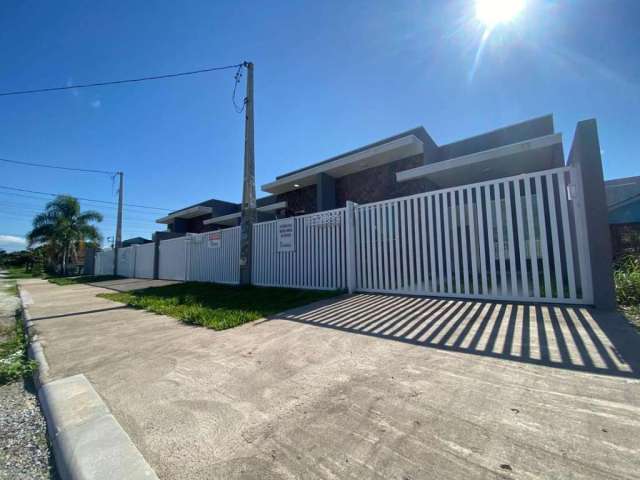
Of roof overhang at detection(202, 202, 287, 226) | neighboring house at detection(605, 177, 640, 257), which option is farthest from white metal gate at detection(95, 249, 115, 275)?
neighboring house at detection(605, 177, 640, 257)

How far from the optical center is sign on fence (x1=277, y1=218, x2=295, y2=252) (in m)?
7.65

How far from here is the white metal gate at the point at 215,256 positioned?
31.6 ft

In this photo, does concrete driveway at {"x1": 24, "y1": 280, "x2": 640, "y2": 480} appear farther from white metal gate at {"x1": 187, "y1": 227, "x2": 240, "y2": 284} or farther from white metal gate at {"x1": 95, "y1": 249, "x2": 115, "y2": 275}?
white metal gate at {"x1": 95, "y1": 249, "x2": 115, "y2": 275}

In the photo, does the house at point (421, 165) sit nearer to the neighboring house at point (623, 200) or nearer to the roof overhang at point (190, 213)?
the neighboring house at point (623, 200)

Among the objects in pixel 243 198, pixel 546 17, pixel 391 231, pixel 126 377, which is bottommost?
pixel 126 377

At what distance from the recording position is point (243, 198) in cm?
834

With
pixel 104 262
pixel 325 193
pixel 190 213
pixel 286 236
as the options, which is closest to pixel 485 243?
pixel 286 236

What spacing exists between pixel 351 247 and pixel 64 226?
27.9 meters

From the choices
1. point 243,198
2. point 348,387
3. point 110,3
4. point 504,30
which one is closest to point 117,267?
point 243,198

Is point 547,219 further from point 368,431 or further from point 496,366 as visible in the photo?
point 368,431

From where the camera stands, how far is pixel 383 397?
5.95ft

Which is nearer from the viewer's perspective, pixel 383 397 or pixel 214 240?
pixel 383 397

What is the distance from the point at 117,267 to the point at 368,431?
22.8 metres

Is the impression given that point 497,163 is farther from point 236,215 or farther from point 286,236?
point 236,215
